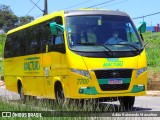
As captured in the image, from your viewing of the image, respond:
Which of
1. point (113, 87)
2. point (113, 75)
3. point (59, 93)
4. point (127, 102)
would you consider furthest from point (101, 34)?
point (127, 102)

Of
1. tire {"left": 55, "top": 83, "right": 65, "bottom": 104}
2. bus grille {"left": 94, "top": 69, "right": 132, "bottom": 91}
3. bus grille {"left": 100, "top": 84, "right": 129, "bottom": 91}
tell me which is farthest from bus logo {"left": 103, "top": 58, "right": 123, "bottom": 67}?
tire {"left": 55, "top": 83, "right": 65, "bottom": 104}

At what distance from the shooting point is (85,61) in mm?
12180

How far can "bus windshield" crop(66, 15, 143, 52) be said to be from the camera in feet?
41.1

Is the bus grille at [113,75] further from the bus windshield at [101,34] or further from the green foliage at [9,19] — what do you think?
the green foliage at [9,19]

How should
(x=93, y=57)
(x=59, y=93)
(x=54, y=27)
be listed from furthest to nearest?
1. (x=59, y=93)
2. (x=54, y=27)
3. (x=93, y=57)

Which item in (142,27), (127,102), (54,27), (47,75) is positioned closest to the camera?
(54,27)

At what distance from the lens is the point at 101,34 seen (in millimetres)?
12836

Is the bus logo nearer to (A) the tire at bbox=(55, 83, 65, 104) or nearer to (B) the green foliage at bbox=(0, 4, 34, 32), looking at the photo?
(A) the tire at bbox=(55, 83, 65, 104)

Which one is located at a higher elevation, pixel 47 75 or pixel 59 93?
pixel 47 75

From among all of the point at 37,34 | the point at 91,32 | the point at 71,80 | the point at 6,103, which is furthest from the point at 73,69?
the point at 37,34

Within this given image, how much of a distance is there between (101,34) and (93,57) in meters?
0.89

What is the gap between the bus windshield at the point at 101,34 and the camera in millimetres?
12539

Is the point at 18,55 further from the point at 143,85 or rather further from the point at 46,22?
the point at 143,85

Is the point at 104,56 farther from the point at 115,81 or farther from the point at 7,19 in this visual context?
the point at 7,19
